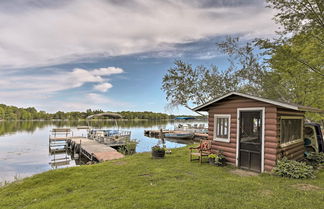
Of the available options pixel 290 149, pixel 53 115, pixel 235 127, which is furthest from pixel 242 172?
pixel 53 115

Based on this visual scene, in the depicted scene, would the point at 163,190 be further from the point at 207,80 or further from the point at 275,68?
the point at 207,80

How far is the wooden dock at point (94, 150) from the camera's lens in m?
11.9

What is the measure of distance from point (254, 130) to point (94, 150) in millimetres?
11680

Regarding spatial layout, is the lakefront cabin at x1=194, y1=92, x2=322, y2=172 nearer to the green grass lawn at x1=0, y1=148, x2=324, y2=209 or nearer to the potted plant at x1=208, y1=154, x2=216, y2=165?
the potted plant at x1=208, y1=154, x2=216, y2=165

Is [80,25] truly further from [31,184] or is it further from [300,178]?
[300,178]

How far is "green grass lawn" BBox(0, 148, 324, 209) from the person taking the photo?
12.8ft

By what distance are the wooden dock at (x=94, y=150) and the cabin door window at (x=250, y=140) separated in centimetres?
759

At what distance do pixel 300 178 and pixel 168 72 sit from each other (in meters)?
12.1

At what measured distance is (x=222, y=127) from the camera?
7652mm

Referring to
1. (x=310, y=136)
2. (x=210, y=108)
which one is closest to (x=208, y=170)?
(x=210, y=108)

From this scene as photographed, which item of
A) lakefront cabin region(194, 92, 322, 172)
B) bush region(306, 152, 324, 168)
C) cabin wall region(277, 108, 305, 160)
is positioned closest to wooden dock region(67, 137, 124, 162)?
lakefront cabin region(194, 92, 322, 172)

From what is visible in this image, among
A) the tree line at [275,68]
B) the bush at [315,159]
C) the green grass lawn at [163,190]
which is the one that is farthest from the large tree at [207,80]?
the green grass lawn at [163,190]

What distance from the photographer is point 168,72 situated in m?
15.9

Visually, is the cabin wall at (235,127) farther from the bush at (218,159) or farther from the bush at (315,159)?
the bush at (315,159)
